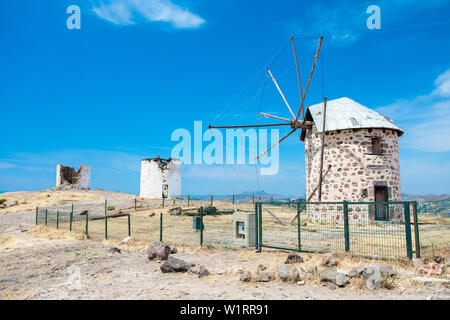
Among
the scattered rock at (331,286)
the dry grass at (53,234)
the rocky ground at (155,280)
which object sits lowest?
the dry grass at (53,234)

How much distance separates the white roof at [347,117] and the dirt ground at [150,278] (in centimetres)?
1152

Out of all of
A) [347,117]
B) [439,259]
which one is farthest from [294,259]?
[347,117]

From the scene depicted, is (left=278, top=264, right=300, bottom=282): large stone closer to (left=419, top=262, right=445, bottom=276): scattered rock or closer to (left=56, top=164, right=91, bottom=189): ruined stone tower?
(left=419, top=262, right=445, bottom=276): scattered rock

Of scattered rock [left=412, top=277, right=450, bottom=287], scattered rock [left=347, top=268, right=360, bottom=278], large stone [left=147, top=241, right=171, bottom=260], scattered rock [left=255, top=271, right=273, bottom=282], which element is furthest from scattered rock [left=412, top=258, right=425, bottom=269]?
large stone [left=147, top=241, right=171, bottom=260]

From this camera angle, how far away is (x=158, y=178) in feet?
133

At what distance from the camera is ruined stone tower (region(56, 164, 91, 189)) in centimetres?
4531

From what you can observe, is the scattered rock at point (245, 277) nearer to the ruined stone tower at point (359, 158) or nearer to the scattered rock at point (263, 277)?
the scattered rock at point (263, 277)

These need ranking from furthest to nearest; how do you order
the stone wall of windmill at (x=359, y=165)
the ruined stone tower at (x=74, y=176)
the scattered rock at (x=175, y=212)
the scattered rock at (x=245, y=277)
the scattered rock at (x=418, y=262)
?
the ruined stone tower at (x=74, y=176) < the scattered rock at (x=175, y=212) < the stone wall of windmill at (x=359, y=165) < the scattered rock at (x=418, y=262) < the scattered rock at (x=245, y=277)

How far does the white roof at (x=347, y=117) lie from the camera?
59.5 feet

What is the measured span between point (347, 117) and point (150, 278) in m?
16.0

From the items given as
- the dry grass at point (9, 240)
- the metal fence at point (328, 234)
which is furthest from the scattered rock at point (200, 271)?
the dry grass at point (9, 240)

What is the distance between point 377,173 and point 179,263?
47.0ft

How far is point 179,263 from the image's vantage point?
7699mm
